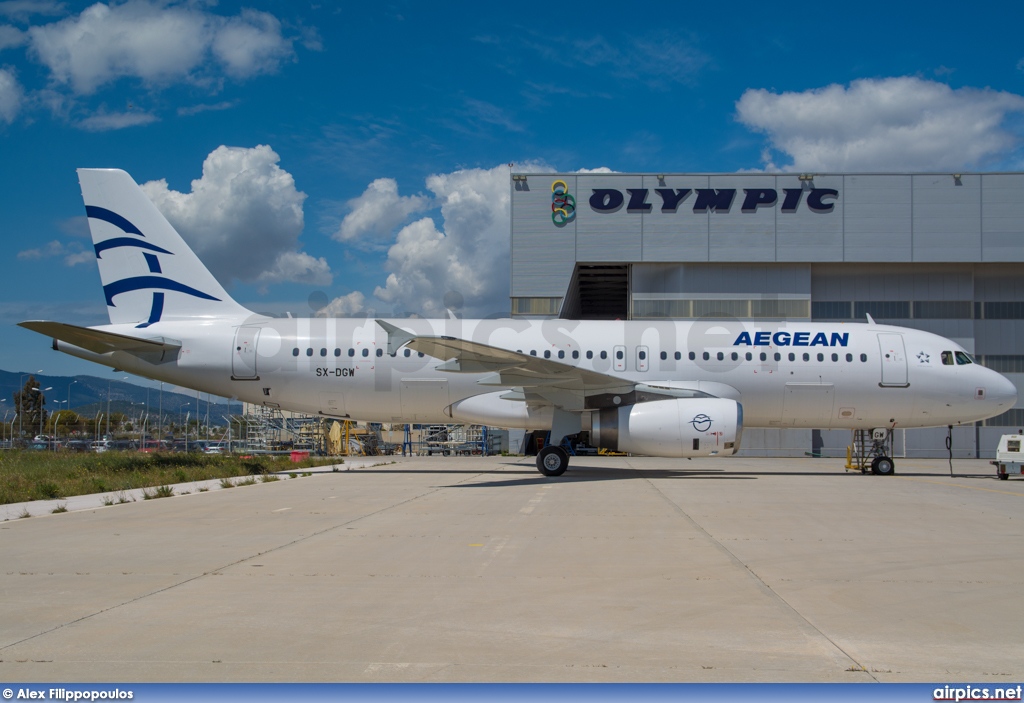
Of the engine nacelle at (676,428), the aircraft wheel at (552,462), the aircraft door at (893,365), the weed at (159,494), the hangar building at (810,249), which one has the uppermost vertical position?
the hangar building at (810,249)

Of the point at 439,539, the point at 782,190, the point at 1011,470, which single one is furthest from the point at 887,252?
the point at 439,539

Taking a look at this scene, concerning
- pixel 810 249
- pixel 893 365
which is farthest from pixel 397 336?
pixel 810 249

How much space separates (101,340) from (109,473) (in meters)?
3.25

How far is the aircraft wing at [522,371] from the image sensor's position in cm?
1598

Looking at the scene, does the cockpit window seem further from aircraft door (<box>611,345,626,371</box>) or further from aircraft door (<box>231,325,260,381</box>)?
aircraft door (<box>231,325,260,381</box>)

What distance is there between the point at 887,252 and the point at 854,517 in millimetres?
29625

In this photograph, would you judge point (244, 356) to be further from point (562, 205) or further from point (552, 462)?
point (562, 205)

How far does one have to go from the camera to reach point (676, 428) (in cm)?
1669

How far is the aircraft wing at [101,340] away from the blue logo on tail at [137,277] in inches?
34.6

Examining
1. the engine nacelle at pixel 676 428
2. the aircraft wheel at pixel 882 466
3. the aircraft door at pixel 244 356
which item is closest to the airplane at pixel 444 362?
the aircraft door at pixel 244 356

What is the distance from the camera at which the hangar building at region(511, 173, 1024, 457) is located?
1435 inches

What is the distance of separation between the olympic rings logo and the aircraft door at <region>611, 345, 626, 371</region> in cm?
1948

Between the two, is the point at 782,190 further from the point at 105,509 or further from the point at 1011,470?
the point at 105,509

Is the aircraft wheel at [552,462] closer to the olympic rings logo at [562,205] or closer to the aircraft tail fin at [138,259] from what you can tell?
the aircraft tail fin at [138,259]
